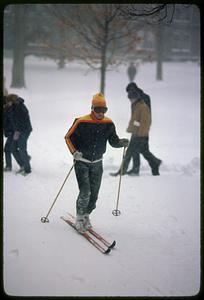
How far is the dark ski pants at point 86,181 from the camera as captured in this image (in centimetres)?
520

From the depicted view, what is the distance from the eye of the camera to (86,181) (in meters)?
5.21

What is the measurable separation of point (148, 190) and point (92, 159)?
7.18 feet

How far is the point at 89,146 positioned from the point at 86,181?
1.48 ft

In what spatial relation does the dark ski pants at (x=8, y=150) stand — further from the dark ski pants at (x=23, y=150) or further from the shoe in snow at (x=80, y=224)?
the shoe in snow at (x=80, y=224)

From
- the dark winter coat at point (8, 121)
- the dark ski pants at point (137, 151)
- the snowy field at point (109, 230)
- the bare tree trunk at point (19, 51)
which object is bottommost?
the snowy field at point (109, 230)

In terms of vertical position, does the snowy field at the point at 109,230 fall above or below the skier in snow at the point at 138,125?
below

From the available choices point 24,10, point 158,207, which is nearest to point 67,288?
point 158,207

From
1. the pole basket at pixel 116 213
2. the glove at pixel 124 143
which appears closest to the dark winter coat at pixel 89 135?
the glove at pixel 124 143

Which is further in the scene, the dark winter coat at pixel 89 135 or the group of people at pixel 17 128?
the group of people at pixel 17 128

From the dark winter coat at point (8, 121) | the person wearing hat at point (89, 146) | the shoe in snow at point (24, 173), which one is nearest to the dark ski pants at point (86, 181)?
the person wearing hat at point (89, 146)

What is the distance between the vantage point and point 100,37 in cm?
1019

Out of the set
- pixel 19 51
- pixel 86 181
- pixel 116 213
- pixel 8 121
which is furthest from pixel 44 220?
pixel 19 51

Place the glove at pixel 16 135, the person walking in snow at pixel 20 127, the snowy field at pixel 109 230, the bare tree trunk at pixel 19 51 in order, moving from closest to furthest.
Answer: the snowy field at pixel 109 230
the person walking in snow at pixel 20 127
the glove at pixel 16 135
the bare tree trunk at pixel 19 51

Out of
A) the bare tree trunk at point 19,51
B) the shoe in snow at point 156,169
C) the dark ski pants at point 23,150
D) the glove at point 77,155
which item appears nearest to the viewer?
the glove at point 77,155
